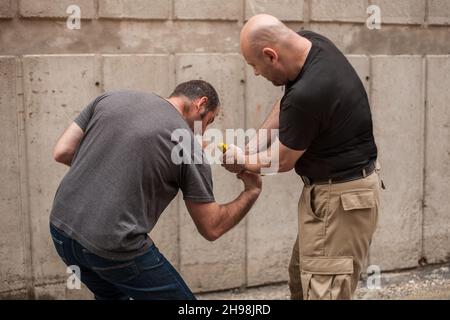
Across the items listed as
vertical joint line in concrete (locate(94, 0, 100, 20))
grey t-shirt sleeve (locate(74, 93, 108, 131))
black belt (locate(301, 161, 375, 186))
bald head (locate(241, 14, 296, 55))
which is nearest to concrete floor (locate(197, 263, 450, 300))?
black belt (locate(301, 161, 375, 186))

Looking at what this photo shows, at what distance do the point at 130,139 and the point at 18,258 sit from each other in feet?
6.73

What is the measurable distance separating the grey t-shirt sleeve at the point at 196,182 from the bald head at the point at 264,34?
674 millimetres

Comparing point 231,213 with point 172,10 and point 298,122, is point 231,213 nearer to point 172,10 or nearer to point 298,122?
point 298,122

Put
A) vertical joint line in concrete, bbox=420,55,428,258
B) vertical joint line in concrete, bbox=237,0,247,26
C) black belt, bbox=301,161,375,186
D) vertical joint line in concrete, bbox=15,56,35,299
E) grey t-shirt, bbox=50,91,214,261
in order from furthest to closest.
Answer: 1. vertical joint line in concrete, bbox=420,55,428,258
2. vertical joint line in concrete, bbox=237,0,247,26
3. vertical joint line in concrete, bbox=15,56,35,299
4. black belt, bbox=301,161,375,186
5. grey t-shirt, bbox=50,91,214,261

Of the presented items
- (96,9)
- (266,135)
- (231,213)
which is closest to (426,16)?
(266,135)

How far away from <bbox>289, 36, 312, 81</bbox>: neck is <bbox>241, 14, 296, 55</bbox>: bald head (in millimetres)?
61

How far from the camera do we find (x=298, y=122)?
3252 mm

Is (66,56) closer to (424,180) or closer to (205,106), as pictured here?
(205,106)

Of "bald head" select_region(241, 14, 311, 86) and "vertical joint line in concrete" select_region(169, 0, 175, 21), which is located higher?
"vertical joint line in concrete" select_region(169, 0, 175, 21)

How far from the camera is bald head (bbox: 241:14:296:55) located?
3361mm

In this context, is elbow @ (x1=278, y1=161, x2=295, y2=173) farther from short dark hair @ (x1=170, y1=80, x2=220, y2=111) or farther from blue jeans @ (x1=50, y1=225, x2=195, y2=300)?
blue jeans @ (x1=50, y1=225, x2=195, y2=300)

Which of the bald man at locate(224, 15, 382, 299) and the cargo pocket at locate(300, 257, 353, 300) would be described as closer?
the bald man at locate(224, 15, 382, 299)

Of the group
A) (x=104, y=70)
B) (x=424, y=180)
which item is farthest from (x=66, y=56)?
(x=424, y=180)

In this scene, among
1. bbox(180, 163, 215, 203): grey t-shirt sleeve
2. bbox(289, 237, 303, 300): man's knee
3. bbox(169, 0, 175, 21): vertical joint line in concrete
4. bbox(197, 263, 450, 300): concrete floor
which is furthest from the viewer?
bbox(197, 263, 450, 300): concrete floor
